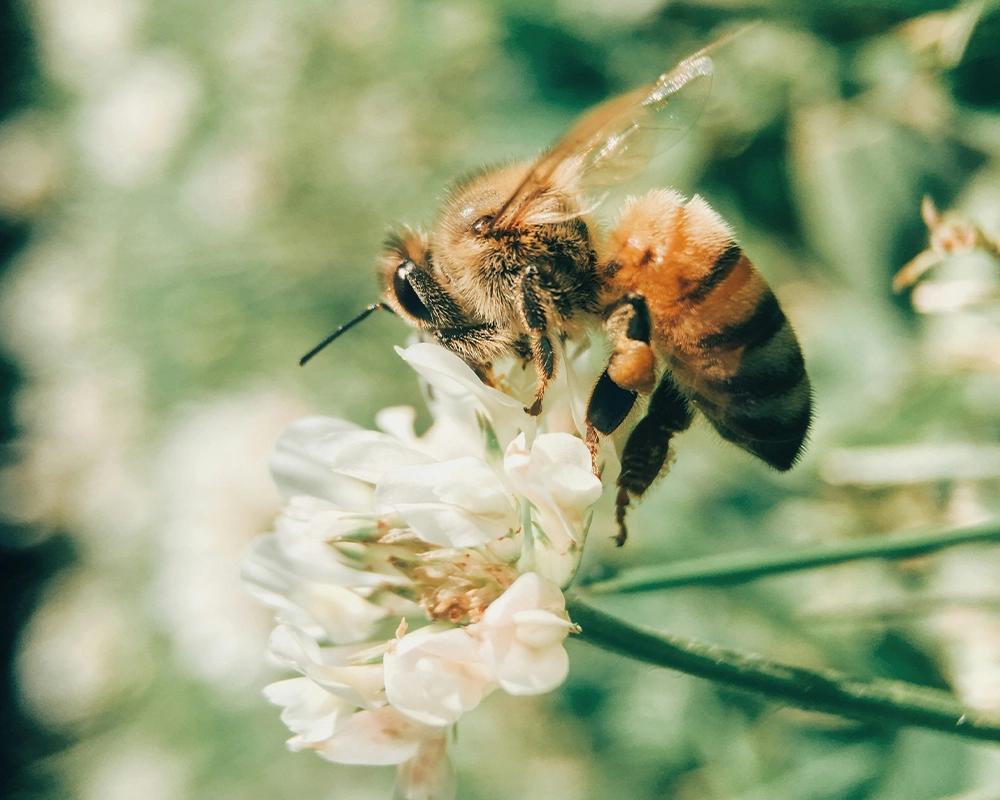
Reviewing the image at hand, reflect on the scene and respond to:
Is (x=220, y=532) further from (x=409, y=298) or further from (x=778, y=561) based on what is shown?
(x=778, y=561)

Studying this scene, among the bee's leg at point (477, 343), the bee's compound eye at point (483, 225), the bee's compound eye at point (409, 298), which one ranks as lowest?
the bee's leg at point (477, 343)

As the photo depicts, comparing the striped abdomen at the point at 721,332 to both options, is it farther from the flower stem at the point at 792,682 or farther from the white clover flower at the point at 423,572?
the flower stem at the point at 792,682

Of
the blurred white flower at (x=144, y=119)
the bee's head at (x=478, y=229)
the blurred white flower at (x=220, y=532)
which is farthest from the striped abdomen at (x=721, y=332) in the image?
the blurred white flower at (x=144, y=119)

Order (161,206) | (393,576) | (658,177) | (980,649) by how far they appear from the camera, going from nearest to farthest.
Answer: (393,576), (980,649), (658,177), (161,206)

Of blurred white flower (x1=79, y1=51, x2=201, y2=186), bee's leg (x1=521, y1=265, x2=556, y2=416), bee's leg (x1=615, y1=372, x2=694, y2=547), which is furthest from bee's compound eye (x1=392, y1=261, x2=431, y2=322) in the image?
blurred white flower (x1=79, y1=51, x2=201, y2=186)

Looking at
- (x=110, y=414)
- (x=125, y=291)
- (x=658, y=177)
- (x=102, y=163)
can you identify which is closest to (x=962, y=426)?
(x=658, y=177)

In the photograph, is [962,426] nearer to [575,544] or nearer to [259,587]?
[575,544]
